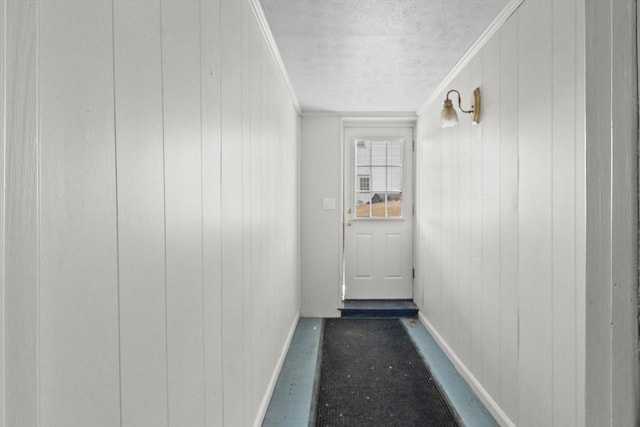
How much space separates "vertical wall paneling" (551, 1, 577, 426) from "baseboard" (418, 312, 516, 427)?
47 centimetres

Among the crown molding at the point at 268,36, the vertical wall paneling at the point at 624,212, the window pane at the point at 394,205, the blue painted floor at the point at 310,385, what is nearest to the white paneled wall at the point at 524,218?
the blue painted floor at the point at 310,385

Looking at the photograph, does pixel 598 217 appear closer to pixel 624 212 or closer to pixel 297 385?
pixel 624 212

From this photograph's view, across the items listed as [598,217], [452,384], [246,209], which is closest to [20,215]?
[598,217]

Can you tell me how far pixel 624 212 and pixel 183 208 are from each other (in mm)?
924

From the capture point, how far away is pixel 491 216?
2229 millimetres

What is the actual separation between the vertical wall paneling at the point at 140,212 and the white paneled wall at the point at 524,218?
1443 mm

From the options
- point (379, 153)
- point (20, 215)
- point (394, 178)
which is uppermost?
point (379, 153)

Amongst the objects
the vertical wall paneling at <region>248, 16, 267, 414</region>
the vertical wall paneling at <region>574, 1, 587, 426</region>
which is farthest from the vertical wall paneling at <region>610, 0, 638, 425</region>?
Result: the vertical wall paneling at <region>248, 16, 267, 414</region>

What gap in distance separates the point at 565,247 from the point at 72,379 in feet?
5.43

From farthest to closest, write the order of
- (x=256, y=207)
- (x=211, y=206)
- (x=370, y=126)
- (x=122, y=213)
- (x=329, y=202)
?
1. (x=370, y=126)
2. (x=329, y=202)
3. (x=256, y=207)
4. (x=211, y=206)
5. (x=122, y=213)

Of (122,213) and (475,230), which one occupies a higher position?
(122,213)

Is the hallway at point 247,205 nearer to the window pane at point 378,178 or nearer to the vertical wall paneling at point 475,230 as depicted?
the vertical wall paneling at point 475,230

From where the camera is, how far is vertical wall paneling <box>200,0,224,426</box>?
47.0 inches

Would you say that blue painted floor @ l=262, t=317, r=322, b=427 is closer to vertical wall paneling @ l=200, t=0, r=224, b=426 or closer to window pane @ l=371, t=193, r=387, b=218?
vertical wall paneling @ l=200, t=0, r=224, b=426
